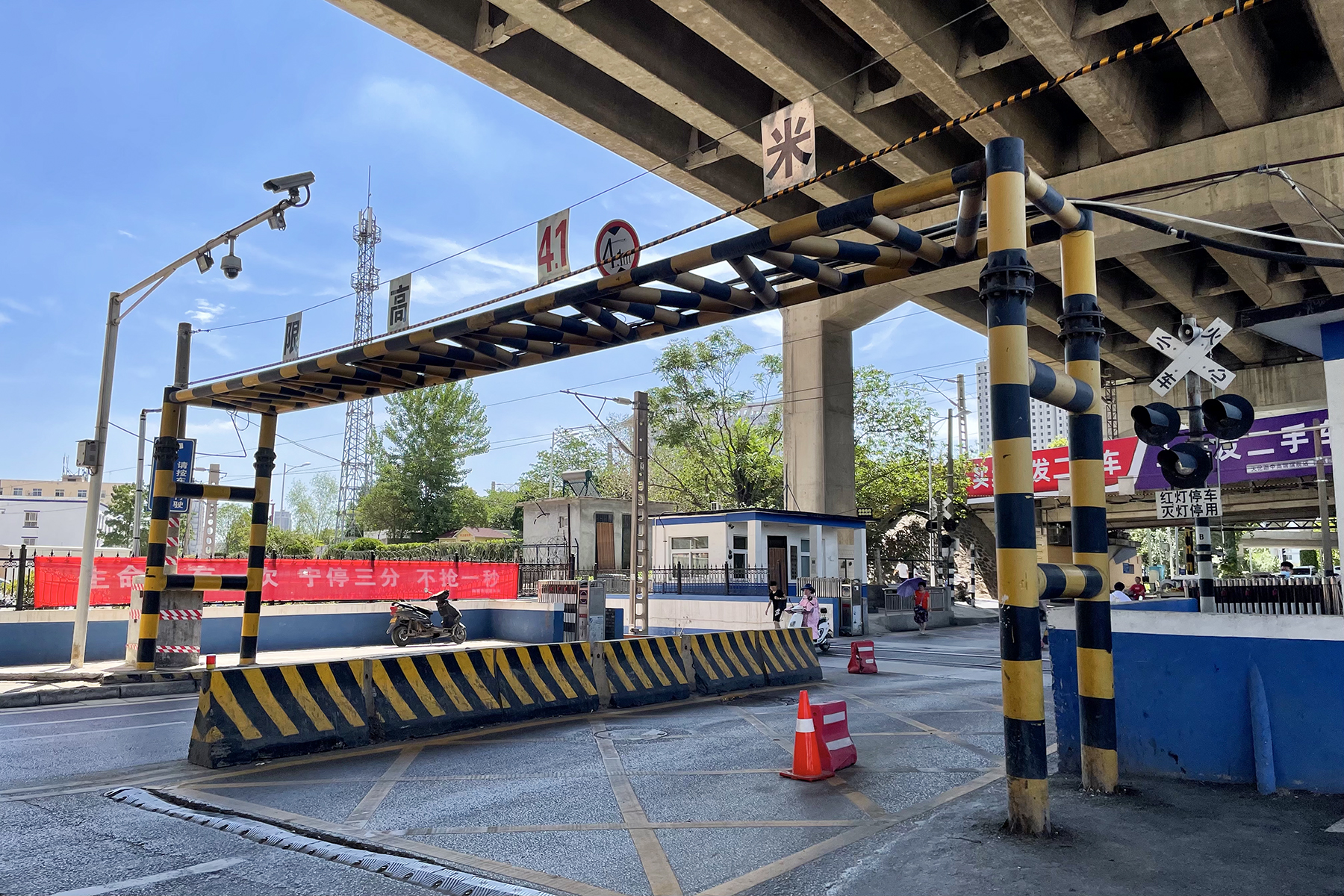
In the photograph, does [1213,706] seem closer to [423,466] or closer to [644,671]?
[644,671]

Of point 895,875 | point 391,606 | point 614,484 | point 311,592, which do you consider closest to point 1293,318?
point 895,875

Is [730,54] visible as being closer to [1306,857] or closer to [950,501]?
[1306,857]

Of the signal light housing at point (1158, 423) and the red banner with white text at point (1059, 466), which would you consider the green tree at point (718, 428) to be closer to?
the red banner with white text at point (1059, 466)

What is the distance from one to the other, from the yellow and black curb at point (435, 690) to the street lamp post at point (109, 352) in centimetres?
729

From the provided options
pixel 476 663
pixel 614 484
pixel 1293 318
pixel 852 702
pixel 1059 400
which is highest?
pixel 614 484

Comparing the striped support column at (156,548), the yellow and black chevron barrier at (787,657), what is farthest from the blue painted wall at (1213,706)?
the striped support column at (156,548)

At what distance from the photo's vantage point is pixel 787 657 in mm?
14562

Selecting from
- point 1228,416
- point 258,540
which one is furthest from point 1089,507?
point 258,540

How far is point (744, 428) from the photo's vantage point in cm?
4528

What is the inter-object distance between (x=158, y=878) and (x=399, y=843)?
4.45 ft

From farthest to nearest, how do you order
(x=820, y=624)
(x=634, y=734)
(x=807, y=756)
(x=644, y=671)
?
(x=820, y=624), (x=644, y=671), (x=634, y=734), (x=807, y=756)

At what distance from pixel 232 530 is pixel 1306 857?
9239cm

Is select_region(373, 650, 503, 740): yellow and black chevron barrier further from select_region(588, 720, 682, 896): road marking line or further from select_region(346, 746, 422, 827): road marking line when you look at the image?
select_region(588, 720, 682, 896): road marking line

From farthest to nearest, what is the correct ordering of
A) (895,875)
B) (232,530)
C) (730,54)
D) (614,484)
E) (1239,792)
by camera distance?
(232,530), (614,484), (730,54), (1239,792), (895,875)
